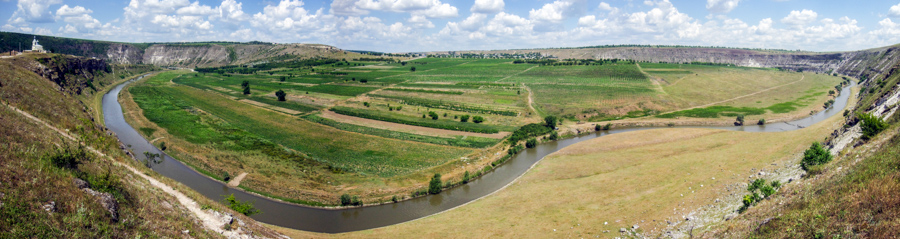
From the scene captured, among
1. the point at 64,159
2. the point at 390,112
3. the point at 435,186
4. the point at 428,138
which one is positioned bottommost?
the point at 435,186

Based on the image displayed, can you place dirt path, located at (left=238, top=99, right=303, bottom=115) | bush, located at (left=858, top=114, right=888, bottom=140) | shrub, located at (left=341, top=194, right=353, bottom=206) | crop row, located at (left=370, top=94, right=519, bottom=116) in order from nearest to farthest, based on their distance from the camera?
bush, located at (left=858, top=114, right=888, bottom=140), shrub, located at (left=341, top=194, right=353, bottom=206), crop row, located at (left=370, top=94, right=519, bottom=116), dirt path, located at (left=238, top=99, right=303, bottom=115)

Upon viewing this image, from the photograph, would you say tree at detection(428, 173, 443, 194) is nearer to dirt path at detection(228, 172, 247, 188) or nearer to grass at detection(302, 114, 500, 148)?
grass at detection(302, 114, 500, 148)

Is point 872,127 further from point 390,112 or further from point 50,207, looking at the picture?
point 390,112

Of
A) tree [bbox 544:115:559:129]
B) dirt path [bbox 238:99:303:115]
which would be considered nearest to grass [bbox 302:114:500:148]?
tree [bbox 544:115:559:129]

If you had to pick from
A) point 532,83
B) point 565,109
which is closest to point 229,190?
point 565,109

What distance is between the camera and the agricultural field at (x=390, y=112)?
46750 millimetres

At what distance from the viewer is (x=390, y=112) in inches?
3211

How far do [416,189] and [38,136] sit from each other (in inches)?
1214

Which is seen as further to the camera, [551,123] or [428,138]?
[551,123]

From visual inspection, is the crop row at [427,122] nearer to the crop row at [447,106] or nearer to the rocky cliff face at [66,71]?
the crop row at [447,106]

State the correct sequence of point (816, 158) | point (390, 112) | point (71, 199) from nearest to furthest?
point (71, 199) → point (816, 158) → point (390, 112)

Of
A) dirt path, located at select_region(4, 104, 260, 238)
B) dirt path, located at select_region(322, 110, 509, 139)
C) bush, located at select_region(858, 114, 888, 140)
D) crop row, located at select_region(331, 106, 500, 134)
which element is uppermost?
bush, located at select_region(858, 114, 888, 140)

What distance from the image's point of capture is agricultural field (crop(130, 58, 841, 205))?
46750mm

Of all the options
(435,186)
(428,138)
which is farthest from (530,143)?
(435,186)
